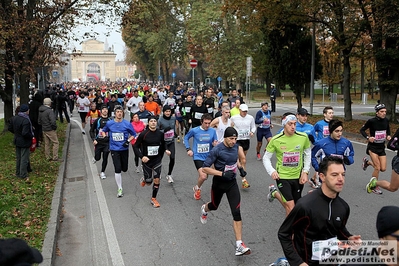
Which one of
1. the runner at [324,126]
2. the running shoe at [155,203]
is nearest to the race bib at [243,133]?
the runner at [324,126]

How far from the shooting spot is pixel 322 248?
3672mm

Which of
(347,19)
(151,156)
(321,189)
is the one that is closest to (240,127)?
(151,156)

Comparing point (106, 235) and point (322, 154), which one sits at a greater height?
point (322, 154)

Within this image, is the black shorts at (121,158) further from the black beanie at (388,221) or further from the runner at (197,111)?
the black beanie at (388,221)

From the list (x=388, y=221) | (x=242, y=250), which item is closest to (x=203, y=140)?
(x=242, y=250)

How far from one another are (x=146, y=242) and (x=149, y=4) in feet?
44.8

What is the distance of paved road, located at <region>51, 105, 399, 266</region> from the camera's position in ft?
19.8

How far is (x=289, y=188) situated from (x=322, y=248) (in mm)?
2777

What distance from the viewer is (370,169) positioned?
456 inches

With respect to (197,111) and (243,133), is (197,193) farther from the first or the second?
(197,111)

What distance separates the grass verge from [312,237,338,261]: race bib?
4001 mm

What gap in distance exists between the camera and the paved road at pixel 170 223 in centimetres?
605

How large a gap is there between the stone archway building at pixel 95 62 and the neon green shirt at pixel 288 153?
144167 millimetres

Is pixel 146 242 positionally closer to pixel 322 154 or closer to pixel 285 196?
pixel 285 196
